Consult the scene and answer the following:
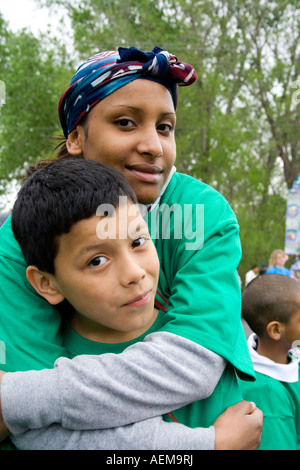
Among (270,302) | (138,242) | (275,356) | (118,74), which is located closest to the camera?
(138,242)

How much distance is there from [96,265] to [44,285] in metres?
0.21

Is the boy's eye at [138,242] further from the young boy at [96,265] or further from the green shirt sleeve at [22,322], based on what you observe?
the green shirt sleeve at [22,322]

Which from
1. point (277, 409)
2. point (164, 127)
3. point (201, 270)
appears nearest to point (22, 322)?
point (201, 270)

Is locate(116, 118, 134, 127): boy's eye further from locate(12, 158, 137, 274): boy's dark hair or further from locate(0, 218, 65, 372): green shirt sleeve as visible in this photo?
locate(0, 218, 65, 372): green shirt sleeve

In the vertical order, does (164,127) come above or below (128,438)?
above

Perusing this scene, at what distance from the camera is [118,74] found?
152 centimetres

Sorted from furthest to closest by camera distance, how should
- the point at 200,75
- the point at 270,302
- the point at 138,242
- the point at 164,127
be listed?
the point at 200,75
the point at 270,302
the point at 164,127
the point at 138,242

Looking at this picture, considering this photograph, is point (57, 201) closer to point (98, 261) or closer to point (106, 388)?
point (98, 261)

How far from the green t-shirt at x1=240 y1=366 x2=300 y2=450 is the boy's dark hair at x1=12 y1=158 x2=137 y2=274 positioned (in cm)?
145

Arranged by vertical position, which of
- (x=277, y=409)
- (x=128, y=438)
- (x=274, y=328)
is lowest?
(x=277, y=409)

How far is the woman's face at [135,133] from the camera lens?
1.51m

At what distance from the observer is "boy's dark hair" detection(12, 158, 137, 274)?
4.29 ft
